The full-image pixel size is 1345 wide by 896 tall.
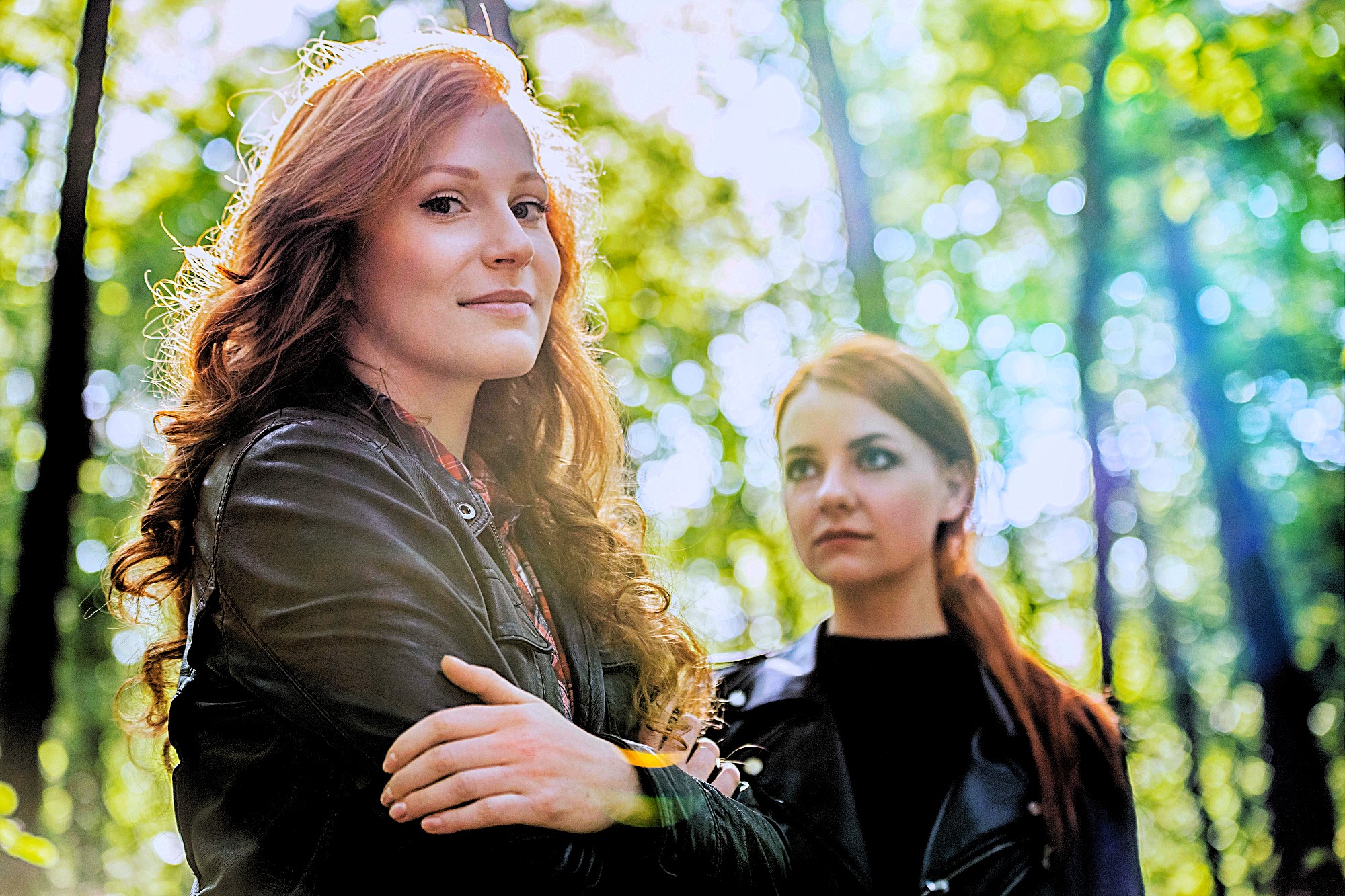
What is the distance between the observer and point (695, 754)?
6.87 ft

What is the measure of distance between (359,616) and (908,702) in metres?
1.99

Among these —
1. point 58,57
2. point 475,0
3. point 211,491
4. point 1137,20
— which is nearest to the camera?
point 211,491

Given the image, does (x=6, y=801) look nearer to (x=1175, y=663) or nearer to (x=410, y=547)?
(x=410, y=547)

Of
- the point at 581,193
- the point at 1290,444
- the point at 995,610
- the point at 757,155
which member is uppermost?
the point at 757,155

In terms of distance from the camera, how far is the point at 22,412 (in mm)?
9281

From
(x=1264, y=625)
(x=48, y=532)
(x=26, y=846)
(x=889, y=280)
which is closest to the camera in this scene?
(x=26, y=846)

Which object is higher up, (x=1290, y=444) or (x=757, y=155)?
(x=757, y=155)

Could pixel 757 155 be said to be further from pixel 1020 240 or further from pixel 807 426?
pixel 807 426

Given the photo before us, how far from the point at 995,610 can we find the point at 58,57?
6812 mm

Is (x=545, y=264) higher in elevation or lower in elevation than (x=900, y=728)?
higher

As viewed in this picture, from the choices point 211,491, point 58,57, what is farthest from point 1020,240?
point 211,491

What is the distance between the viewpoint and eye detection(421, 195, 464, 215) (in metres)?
Answer: 1.91

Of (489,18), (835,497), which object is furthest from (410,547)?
(489,18)

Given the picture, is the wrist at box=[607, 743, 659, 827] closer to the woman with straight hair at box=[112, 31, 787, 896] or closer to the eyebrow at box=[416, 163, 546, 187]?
the woman with straight hair at box=[112, 31, 787, 896]
